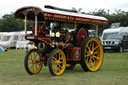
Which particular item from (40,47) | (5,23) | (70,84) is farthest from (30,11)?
(5,23)

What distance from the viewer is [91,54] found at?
9.54 m

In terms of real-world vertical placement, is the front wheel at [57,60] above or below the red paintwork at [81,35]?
below

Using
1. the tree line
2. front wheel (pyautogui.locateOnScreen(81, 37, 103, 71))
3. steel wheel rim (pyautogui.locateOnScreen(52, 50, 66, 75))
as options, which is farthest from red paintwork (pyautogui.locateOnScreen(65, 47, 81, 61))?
the tree line

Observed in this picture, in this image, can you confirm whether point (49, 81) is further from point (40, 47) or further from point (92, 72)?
point (92, 72)

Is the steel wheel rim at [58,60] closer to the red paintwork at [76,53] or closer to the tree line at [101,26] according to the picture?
the red paintwork at [76,53]

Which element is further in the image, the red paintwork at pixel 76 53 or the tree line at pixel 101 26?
the tree line at pixel 101 26

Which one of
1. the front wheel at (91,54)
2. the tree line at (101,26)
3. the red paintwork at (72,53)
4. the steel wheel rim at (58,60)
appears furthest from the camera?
the tree line at (101,26)

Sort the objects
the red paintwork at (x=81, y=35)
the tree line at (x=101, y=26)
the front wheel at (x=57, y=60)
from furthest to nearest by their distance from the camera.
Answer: the tree line at (x=101, y=26)
the red paintwork at (x=81, y=35)
the front wheel at (x=57, y=60)

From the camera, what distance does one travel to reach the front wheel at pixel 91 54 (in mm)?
9031

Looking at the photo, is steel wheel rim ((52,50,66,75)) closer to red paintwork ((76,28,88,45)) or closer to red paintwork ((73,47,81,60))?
red paintwork ((73,47,81,60))

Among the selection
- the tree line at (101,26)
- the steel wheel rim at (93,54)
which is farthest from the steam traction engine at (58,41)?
the tree line at (101,26)

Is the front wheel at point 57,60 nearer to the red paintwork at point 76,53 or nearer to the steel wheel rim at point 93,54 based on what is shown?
the red paintwork at point 76,53

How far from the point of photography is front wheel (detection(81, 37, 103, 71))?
903cm

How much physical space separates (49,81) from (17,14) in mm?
2775
